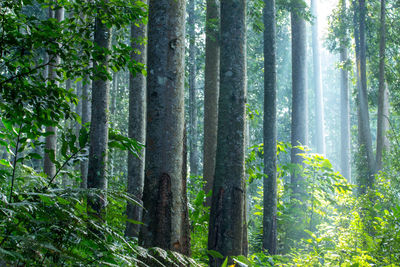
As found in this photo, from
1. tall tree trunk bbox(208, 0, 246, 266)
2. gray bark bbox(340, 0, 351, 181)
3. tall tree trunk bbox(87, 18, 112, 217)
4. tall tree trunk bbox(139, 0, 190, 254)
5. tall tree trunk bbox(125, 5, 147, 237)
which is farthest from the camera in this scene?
gray bark bbox(340, 0, 351, 181)

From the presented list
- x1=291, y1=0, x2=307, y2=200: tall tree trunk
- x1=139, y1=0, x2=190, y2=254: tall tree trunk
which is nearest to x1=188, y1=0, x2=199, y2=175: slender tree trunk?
x1=291, y1=0, x2=307, y2=200: tall tree trunk

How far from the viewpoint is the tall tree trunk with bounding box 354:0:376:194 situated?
18.0 metres

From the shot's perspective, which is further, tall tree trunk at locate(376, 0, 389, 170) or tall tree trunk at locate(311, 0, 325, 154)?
tall tree trunk at locate(311, 0, 325, 154)

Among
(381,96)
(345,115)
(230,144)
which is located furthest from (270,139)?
(345,115)

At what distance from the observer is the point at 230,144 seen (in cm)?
618

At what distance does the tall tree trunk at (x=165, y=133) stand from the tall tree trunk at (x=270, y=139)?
6.68 metres

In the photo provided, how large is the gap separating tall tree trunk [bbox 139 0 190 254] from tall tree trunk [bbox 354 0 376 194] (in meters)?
15.9

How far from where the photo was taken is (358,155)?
733 inches

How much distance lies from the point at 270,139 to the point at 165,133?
7.14 metres

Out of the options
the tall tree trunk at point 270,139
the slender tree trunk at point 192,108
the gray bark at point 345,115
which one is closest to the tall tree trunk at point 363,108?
the slender tree trunk at point 192,108

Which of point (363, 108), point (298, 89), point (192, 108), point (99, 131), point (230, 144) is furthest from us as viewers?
point (192, 108)

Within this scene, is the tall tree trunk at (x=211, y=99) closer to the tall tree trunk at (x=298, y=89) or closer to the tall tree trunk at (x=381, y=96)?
the tall tree trunk at (x=298, y=89)

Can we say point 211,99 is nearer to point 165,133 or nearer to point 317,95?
point 165,133

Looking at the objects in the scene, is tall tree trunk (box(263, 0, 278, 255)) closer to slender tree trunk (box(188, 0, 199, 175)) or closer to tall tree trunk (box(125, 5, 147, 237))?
tall tree trunk (box(125, 5, 147, 237))
